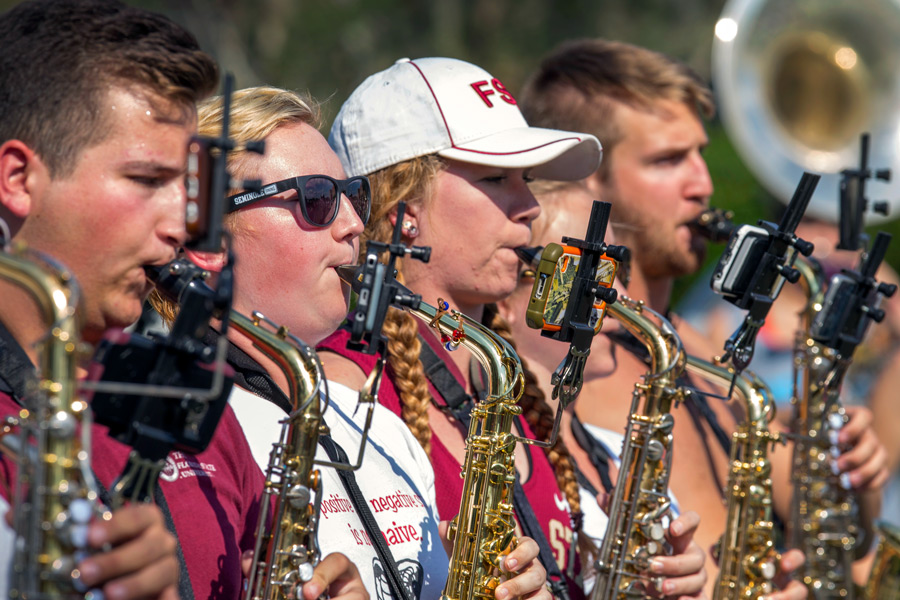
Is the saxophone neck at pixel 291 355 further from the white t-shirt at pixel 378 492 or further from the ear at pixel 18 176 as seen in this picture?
the ear at pixel 18 176

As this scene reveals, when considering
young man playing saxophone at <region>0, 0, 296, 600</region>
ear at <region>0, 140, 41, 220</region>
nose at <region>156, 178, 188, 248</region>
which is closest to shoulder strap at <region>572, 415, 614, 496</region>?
young man playing saxophone at <region>0, 0, 296, 600</region>

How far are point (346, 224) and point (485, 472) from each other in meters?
0.81

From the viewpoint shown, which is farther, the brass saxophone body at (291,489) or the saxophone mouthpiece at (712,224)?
the saxophone mouthpiece at (712,224)

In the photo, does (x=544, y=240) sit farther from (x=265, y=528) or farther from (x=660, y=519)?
(x=265, y=528)

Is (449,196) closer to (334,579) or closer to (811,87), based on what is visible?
(334,579)

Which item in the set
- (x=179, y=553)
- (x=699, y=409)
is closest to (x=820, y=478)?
(x=699, y=409)

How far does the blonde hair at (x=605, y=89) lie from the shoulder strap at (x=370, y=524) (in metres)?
2.68

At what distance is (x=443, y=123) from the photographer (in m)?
3.43

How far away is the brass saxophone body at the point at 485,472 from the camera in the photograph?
2.84m

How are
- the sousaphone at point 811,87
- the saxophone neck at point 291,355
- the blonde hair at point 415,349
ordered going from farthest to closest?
the sousaphone at point 811,87, the blonde hair at point 415,349, the saxophone neck at point 291,355

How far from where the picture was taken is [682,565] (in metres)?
3.35

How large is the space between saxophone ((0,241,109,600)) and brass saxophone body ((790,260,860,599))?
3521 millimetres

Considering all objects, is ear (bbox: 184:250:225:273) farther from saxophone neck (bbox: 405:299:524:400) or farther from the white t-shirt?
saxophone neck (bbox: 405:299:524:400)

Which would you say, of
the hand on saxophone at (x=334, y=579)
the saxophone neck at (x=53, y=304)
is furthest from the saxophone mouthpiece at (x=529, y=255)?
the saxophone neck at (x=53, y=304)
